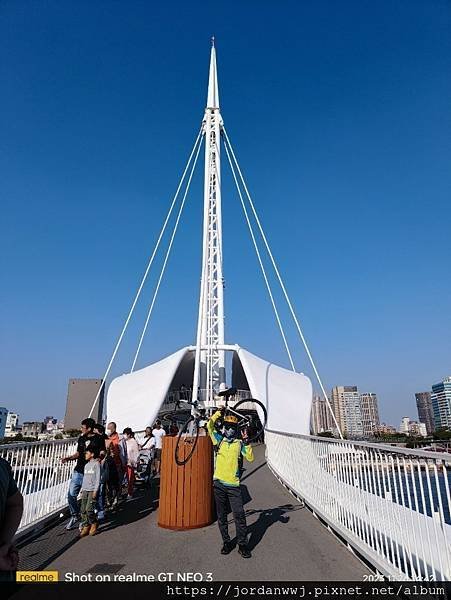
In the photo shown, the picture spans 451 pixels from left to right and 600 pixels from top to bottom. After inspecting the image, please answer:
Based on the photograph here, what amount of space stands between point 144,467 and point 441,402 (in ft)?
381

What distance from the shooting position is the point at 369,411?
10231 cm

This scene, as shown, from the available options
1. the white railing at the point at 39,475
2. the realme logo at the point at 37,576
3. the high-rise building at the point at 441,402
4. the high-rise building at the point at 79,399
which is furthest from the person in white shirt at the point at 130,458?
the high-rise building at the point at 441,402

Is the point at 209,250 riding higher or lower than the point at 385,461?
higher

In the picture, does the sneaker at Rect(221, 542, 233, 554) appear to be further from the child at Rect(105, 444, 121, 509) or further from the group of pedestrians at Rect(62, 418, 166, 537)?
the child at Rect(105, 444, 121, 509)

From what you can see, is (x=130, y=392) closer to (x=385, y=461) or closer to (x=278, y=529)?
(x=278, y=529)

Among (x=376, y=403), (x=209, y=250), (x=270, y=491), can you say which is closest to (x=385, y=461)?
(x=270, y=491)

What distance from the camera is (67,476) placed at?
22.5ft

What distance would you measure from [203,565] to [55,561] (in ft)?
5.13

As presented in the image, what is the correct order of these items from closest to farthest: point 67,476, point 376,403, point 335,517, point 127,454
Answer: point 335,517 < point 67,476 < point 127,454 < point 376,403

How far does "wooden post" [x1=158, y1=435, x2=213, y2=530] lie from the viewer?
5.21 meters

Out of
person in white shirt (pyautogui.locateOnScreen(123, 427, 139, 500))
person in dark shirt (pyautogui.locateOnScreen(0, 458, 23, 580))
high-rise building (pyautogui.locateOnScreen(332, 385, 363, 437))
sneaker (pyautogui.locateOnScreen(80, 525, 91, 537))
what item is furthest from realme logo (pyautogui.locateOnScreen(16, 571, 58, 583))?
high-rise building (pyautogui.locateOnScreen(332, 385, 363, 437))

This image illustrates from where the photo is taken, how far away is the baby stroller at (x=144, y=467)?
337 inches

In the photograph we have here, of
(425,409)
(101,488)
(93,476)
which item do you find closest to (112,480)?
(101,488)

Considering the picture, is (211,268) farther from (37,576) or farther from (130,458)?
(37,576)
